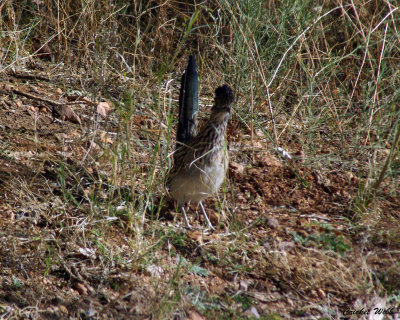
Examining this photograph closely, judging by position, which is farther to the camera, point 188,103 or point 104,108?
point 104,108

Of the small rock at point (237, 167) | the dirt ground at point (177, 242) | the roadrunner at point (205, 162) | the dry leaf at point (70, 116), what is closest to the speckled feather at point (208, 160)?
the roadrunner at point (205, 162)

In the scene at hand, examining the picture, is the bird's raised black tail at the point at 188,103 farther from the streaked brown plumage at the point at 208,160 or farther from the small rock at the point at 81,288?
the small rock at the point at 81,288

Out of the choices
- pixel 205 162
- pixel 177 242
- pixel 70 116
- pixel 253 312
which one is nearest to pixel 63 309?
pixel 177 242

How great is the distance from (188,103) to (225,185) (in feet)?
2.17

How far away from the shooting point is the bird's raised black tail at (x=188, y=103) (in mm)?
4035

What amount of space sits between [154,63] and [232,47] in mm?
912

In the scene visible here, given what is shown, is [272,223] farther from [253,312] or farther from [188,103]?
[188,103]

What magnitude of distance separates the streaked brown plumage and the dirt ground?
0.44ft

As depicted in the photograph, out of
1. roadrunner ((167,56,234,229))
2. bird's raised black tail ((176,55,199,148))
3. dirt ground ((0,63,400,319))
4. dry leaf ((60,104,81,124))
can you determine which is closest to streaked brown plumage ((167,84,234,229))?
roadrunner ((167,56,234,229))

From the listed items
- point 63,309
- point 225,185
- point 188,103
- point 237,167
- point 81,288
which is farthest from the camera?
point 237,167

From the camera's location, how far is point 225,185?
3.82 m

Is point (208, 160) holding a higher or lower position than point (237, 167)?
higher

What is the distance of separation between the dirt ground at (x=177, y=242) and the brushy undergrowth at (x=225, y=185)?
0.04ft

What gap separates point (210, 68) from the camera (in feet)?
17.5
